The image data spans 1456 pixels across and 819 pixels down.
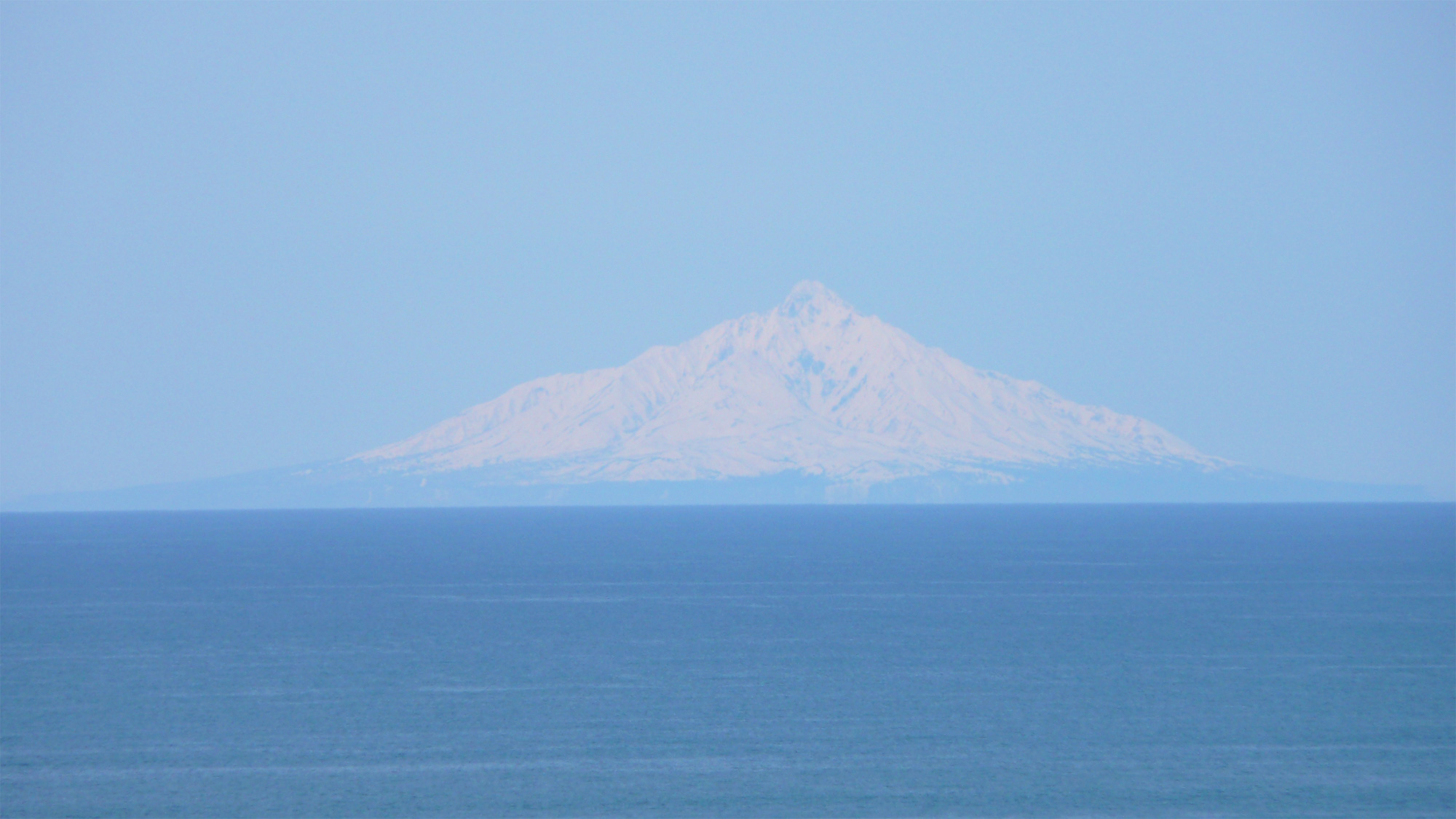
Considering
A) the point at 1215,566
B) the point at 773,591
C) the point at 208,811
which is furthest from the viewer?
the point at 1215,566

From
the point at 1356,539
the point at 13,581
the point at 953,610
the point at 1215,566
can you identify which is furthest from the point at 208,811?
the point at 1356,539

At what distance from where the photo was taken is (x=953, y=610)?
264 ft

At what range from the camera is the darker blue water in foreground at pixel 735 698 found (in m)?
37.9

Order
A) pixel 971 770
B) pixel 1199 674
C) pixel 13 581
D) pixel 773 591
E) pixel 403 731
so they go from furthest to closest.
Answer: pixel 13 581, pixel 773 591, pixel 1199 674, pixel 403 731, pixel 971 770

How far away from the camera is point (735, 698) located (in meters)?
50.2

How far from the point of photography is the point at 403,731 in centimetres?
4475

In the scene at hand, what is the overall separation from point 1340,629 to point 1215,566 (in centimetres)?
4804

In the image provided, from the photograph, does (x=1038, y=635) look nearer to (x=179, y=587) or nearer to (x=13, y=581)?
(x=179, y=587)

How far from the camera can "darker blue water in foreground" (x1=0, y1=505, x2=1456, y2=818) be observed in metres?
37.9

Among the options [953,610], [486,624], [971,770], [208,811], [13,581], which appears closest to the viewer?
[208,811]

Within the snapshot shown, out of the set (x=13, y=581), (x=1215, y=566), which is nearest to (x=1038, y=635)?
(x=1215, y=566)

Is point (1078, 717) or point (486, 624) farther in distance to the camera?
point (486, 624)

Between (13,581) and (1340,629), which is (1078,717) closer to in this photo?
(1340,629)

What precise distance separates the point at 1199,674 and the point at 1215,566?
64378 millimetres
